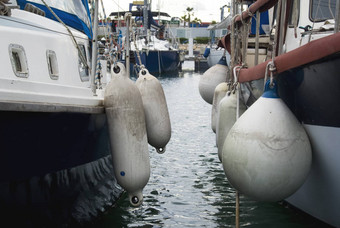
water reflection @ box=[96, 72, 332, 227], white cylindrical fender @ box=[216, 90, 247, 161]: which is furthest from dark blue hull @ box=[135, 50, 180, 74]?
white cylindrical fender @ box=[216, 90, 247, 161]

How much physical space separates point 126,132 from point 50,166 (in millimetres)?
920

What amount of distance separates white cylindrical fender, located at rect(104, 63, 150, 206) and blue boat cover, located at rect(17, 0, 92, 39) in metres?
1.82

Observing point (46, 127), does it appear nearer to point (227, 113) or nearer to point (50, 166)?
point (50, 166)

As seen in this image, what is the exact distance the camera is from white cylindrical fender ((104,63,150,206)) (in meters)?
5.29

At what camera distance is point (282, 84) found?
5098 millimetres

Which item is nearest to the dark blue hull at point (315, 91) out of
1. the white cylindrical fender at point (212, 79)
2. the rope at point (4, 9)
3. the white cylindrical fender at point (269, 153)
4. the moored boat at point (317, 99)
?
the moored boat at point (317, 99)

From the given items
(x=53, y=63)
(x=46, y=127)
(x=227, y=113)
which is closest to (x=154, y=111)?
(x=227, y=113)

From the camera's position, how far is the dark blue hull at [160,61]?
42531 millimetres

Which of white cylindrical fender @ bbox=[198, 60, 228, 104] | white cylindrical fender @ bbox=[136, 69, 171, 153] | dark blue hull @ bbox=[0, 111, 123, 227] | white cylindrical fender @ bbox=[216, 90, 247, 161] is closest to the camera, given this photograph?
dark blue hull @ bbox=[0, 111, 123, 227]

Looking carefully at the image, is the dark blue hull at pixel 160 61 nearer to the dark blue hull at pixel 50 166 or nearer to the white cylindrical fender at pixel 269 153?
the dark blue hull at pixel 50 166

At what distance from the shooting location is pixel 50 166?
4766 mm

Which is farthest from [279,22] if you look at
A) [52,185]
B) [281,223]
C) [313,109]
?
[52,185]

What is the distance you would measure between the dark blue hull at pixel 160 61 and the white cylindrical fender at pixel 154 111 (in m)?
34.9

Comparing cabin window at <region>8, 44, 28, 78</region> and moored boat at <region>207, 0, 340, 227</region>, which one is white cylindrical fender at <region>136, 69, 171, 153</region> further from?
cabin window at <region>8, 44, 28, 78</region>
